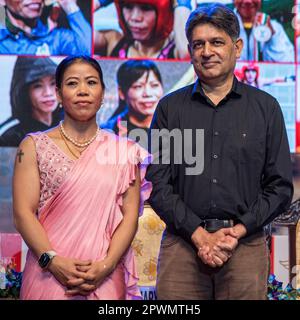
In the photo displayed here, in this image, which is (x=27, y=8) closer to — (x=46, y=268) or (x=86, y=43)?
(x=86, y=43)

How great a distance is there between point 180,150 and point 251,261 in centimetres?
53

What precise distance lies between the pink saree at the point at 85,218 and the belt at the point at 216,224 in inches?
14.3

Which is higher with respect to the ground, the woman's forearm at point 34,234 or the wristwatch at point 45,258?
the woman's forearm at point 34,234

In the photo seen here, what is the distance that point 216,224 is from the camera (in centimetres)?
255

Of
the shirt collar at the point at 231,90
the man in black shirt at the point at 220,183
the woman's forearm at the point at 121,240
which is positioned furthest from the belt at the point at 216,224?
the shirt collar at the point at 231,90

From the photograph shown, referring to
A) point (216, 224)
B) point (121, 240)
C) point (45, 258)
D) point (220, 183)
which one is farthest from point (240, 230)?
point (45, 258)

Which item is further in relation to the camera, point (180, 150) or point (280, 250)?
point (280, 250)

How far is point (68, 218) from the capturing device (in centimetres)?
258

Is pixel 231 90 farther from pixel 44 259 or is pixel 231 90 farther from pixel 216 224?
pixel 44 259

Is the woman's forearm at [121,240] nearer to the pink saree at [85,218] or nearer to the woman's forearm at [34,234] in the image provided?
the pink saree at [85,218]

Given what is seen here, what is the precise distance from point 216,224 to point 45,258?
0.69 metres

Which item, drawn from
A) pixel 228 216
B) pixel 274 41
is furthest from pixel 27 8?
pixel 228 216

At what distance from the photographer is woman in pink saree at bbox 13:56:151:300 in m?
2.54

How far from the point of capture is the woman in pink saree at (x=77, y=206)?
8.32 ft
